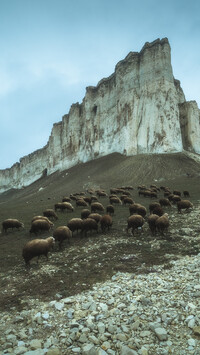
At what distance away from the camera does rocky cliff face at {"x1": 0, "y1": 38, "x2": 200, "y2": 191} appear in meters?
59.4

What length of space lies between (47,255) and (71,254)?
1079 millimetres

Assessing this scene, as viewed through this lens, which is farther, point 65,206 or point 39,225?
point 65,206

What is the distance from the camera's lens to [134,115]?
6331 cm

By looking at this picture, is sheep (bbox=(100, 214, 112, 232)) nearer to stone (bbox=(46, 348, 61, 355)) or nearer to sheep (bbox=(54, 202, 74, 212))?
stone (bbox=(46, 348, 61, 355))

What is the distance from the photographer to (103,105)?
74938 millimetres

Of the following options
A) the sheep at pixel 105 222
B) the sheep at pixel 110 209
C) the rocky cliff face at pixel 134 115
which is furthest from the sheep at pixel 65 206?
the rocky cliff face at pixel 134 115

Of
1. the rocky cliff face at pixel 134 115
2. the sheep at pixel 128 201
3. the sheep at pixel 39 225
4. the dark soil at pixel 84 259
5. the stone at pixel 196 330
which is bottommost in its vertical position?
the stone at pixel 196 330

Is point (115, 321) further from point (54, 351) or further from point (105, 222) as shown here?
point (105, 222)

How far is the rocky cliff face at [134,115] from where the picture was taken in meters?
59.4

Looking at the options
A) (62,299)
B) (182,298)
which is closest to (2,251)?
(62,299)

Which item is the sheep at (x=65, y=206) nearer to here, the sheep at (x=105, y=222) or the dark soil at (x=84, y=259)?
the dark soil at (x=84, y=259)

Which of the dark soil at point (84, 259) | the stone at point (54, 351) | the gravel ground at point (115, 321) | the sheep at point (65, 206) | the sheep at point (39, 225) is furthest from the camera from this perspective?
the sheep at point (65, 206)

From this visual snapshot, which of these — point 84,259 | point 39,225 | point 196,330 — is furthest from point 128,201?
point 196,330

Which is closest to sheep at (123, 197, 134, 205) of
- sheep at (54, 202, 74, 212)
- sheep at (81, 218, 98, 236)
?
sheep at (54, 202, 74, 212)
